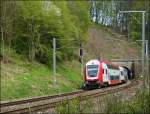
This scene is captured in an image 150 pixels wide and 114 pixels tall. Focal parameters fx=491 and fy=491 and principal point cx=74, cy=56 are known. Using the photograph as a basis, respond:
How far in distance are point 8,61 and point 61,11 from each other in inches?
498

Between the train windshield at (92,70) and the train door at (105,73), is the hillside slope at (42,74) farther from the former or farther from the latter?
the train door at (105,73)

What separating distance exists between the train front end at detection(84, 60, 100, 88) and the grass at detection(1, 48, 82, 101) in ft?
4.87

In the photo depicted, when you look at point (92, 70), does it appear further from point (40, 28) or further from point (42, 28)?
point (40, 28)

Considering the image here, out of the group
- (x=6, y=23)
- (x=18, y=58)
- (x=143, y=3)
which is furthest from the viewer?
(x=18, y=58)

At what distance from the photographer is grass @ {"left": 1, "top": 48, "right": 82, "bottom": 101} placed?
1598 inches

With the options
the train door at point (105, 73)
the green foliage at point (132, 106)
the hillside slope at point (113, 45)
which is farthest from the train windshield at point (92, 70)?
the green foliage at point (132, 106)

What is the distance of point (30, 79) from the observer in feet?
150

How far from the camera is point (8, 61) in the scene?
49.7 metres

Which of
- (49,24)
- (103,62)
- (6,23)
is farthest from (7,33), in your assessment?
(103,62)

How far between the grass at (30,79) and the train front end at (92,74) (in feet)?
4.87

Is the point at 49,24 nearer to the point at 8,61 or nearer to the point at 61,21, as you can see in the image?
the point at 61,21

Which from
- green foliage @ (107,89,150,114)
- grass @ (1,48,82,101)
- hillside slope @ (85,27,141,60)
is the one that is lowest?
grass @ (1,48,82,101)

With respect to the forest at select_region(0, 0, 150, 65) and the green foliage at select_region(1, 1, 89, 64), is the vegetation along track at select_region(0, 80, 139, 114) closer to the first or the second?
the forest at select_region(0, 0, 150, 65)

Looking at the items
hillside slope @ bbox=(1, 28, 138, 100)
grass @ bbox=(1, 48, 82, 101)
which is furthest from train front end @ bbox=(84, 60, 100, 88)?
grass @ bbox=(1, 48, 82, 101)
